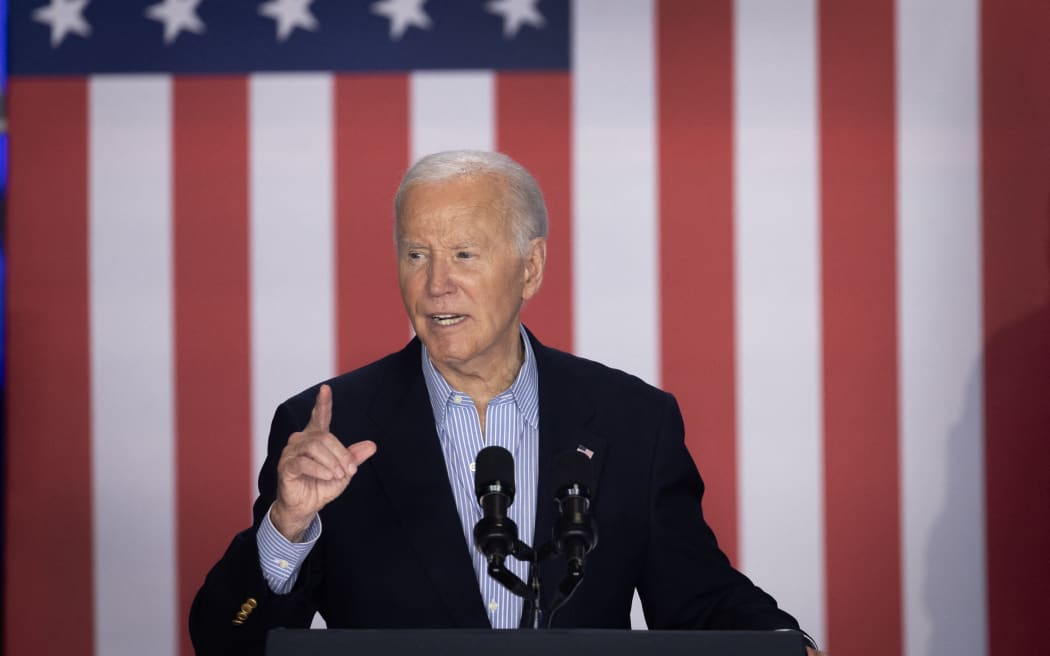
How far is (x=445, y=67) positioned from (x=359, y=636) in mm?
2229

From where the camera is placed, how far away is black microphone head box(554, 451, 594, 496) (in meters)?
1.24

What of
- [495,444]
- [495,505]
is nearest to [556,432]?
[495,444]

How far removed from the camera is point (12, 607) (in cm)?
319

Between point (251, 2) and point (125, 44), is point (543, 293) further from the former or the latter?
point (125, 44)

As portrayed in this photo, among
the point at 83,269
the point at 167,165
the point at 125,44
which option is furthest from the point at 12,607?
the point at 125,44

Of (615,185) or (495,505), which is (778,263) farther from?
(495,505)

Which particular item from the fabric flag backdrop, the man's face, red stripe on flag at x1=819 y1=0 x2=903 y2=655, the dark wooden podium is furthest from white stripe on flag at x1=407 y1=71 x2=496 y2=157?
the dark wooden podium

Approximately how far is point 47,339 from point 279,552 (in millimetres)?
1893

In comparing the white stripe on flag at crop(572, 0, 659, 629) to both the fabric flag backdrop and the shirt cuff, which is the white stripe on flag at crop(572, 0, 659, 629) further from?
the shirt cuff

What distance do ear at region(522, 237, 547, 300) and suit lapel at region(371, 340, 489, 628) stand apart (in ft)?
0.75

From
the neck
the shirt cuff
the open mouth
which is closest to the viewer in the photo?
the shirt cuff

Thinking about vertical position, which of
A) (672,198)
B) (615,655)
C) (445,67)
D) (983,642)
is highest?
(445,67)

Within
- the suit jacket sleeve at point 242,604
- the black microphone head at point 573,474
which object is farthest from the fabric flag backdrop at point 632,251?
the black microphone head at point 573,474

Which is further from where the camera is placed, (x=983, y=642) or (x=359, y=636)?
(x=983, y=642)
